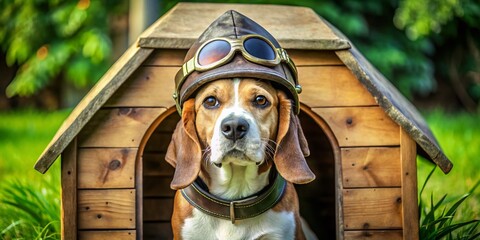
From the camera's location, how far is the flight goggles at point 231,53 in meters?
3.23

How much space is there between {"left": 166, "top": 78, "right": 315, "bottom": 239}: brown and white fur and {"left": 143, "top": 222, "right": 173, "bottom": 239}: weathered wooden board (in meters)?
1.21

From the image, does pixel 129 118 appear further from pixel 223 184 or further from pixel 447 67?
pixel 447 67

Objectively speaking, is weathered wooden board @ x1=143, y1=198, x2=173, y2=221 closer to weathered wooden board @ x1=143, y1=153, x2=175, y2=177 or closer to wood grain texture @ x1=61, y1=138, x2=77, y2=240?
weathered wooden board @ x1=143, y1=153, x2=175, y2=177

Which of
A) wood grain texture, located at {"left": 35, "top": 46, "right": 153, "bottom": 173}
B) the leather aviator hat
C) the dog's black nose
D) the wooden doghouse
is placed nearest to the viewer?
the dog's black nose

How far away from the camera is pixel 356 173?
3746 millimetres

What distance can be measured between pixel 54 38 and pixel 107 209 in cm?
629

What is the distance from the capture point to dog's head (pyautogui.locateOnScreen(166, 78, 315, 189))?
3.14 metres

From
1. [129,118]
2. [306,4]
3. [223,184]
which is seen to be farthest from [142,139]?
[306,4]

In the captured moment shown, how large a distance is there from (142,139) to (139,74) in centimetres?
33

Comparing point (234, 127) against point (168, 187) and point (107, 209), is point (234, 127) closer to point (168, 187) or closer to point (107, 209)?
point (107, 209)

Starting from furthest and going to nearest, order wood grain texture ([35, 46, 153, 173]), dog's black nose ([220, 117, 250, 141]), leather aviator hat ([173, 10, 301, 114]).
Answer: wood grain texture ([35, 46, 153, 173]) < leather aviator hat ([173, 10, 301, 114]) < dog's black nose ([220, 117, 250, 141])

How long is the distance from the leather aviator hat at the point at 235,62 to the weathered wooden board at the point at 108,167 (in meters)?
0.49

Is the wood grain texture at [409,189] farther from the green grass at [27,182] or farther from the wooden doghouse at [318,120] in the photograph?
the green grass at [27,182]

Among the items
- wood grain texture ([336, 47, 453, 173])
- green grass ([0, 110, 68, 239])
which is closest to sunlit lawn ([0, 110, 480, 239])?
green grass ([0, 110, 68, 239])
